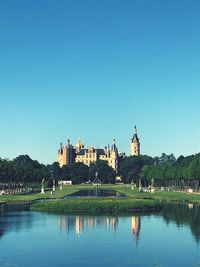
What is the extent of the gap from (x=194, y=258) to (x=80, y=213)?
94.2ft

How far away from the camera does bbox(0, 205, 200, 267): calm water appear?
32.9 meters

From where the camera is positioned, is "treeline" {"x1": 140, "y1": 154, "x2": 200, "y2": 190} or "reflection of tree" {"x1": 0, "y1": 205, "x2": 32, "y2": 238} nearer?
"reflection of tree" {"x1": 0, "y1": 205, "x2": 32, "y2": 238}

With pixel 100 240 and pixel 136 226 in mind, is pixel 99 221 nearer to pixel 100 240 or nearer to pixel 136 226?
pixel 136 226

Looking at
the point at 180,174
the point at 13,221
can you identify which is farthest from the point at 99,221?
the point at 180,174

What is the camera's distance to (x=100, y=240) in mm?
40844

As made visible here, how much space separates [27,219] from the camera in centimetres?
5472

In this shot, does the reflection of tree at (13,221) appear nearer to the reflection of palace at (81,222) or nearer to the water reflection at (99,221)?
the water reflection at (99,221)

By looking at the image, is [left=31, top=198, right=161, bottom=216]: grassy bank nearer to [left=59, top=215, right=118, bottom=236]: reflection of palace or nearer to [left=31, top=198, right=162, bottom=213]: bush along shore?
[left=31, top=198, right=162, bottom=213]: bush along shore

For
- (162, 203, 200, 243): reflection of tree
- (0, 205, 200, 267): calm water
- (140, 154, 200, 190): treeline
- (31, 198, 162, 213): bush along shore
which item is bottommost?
(0, 205, 200, 267): calm water

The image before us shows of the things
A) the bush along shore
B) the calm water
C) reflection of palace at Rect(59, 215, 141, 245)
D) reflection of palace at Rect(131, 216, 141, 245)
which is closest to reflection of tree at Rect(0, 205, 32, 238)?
the calm water

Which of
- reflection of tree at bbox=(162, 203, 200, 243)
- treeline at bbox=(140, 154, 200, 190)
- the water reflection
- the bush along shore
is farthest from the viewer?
treeline at bbox=(140, 154, 200, 190)

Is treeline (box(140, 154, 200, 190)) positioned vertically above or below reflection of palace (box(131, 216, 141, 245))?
above

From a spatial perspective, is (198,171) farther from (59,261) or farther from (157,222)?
(59,261)

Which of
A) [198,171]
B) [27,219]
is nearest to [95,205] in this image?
[27,219]
